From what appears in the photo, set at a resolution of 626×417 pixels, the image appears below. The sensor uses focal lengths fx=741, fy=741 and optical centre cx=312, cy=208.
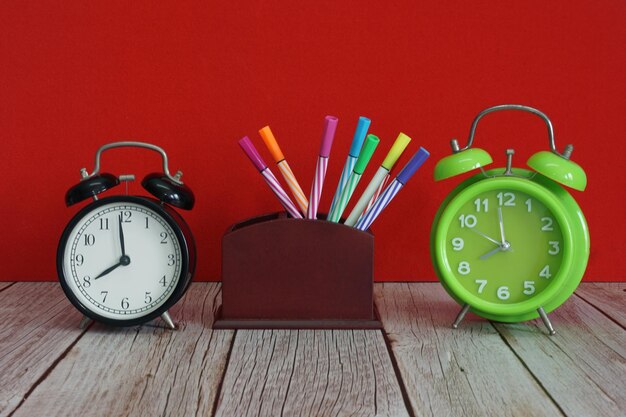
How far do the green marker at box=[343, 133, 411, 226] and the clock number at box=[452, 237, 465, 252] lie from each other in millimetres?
138

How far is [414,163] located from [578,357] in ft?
1.13

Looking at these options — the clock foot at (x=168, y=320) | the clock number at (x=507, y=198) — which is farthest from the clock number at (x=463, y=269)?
the clock foot at (x=168, y=320)

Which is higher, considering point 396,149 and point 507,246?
point 396,149

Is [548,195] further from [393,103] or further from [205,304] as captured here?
[205,304]

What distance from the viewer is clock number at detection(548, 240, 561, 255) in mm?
1082

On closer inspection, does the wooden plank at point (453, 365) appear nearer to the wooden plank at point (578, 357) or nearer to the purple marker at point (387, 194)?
the wooden plank at point (578, 357)

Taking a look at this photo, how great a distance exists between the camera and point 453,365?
3.09ft

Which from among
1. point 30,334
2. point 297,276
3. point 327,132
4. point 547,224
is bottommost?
point 30,334

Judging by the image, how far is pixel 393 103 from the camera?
1329mm

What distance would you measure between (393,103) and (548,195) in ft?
1.22

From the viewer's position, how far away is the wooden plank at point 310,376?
815 mm

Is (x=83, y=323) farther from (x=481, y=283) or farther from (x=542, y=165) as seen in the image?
(x=542, y=165)

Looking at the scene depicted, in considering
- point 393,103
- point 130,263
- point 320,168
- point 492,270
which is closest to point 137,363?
point 130,263

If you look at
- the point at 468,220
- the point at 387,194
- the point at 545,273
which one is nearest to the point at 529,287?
the point at 545,273
